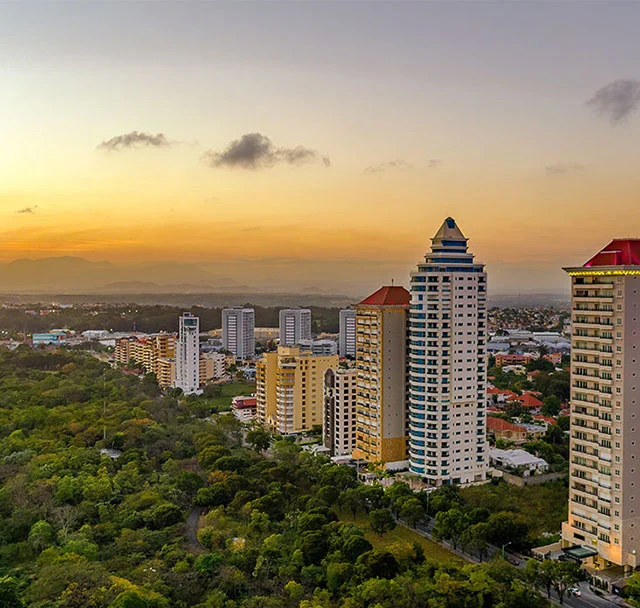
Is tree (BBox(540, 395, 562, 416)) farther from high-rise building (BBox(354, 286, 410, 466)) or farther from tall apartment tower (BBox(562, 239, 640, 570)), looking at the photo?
tall apartment tower (BBox(562, 239, 640, 570))

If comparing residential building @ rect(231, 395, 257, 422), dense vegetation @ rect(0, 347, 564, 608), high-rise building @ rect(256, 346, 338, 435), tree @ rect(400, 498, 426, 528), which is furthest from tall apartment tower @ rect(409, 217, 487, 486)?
residential building @ rect(231, 395, 257, 422)

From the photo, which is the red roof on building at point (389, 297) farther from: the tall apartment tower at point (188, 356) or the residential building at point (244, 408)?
the tall apartment tower at point (188, 356)

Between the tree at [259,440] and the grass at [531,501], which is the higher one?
the tree at [259,440]

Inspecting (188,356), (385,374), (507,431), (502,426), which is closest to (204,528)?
(385,374)

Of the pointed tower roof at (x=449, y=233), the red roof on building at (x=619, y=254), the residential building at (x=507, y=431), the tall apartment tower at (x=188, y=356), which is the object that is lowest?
the residential building at (x=507, y=431)

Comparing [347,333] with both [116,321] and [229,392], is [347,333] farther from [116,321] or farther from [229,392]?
[116,321]

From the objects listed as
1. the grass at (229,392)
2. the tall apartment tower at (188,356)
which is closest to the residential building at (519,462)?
the grass at (229,392)
